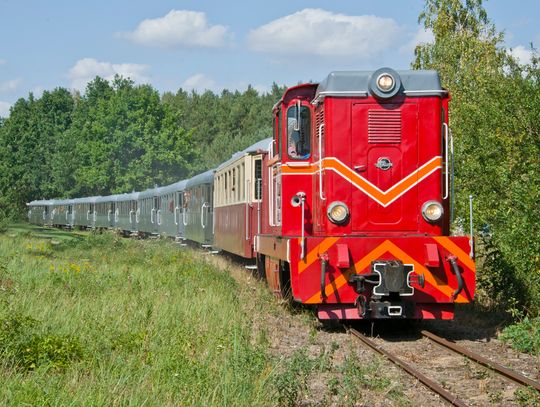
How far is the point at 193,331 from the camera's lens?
8836 mm

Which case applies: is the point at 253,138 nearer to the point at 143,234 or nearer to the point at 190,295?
the point at 143,234

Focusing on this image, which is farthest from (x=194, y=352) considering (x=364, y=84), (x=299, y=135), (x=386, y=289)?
(x=364, y=84)

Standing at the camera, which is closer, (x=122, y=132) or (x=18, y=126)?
(x=122, y=132)

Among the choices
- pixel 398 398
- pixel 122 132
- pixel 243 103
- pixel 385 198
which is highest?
pixel 243 103

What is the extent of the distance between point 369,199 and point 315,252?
42.9 inches

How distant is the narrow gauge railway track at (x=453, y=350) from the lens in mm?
7031

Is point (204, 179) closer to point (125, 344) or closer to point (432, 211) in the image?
point (432, 211)

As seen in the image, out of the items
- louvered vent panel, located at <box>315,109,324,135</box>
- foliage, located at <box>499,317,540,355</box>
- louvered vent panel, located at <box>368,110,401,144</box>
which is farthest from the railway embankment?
louvered vent panel, located at <box>315,109,324,135</box>

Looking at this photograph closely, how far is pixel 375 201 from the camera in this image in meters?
10.8

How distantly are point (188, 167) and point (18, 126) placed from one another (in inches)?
1131

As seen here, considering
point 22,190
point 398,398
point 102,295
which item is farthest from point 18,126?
point 398,398

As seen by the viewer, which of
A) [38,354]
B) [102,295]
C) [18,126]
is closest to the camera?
[38,354]

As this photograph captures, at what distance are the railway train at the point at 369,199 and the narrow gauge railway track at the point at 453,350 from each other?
0.49m

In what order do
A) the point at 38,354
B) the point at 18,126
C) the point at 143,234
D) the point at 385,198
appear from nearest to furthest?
the point at 38,354 → the point at 385,198 → the point at 143,234 → the point at 18,126
